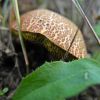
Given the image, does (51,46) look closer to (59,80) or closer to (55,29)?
(55,29)

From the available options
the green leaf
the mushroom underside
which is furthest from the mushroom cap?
the green leaf

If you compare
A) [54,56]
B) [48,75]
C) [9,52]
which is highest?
[48,75]

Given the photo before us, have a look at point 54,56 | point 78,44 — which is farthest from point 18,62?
point 78,44

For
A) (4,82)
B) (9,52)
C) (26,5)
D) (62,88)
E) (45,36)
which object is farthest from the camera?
(26,5)

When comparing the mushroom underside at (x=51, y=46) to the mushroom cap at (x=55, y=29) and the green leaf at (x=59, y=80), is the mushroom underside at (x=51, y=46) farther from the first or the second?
the green leaf at (x=59, y=80)

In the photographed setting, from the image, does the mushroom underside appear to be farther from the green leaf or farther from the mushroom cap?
the green leaf

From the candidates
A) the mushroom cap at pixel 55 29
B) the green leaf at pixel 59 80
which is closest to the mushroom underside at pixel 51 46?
the mushroom cap at pixel 55 29

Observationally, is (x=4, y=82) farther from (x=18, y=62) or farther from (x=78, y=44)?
(x=78, y=44)

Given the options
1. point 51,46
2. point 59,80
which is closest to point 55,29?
point 51,46
